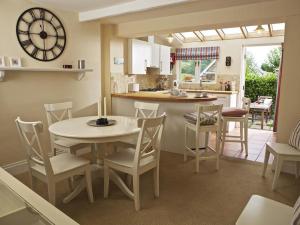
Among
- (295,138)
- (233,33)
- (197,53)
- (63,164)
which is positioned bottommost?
(63,164)

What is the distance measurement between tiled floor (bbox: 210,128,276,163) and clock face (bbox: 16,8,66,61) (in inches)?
125

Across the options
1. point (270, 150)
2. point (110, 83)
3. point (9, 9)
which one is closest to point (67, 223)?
point (270, 150)

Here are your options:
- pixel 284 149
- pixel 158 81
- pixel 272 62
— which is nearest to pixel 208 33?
pixel 158 81

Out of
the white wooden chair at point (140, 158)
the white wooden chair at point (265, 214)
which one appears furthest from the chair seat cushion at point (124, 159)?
the white wooden chair at point (265, 214)

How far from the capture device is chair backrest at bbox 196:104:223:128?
3.01 meters

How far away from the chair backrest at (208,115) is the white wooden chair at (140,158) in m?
0.87

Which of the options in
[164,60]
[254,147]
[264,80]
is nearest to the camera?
[254,147]

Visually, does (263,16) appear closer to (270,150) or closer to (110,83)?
(270,150)

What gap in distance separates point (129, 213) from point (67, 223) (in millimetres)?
1379

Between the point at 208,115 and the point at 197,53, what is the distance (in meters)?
3.69

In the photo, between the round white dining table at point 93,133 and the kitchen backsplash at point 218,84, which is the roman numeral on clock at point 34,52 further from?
the kitchen backsplash at point 218,84

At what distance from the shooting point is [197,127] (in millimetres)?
3104

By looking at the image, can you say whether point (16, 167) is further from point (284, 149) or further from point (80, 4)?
point (284, 149)

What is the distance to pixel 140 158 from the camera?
2203mm
